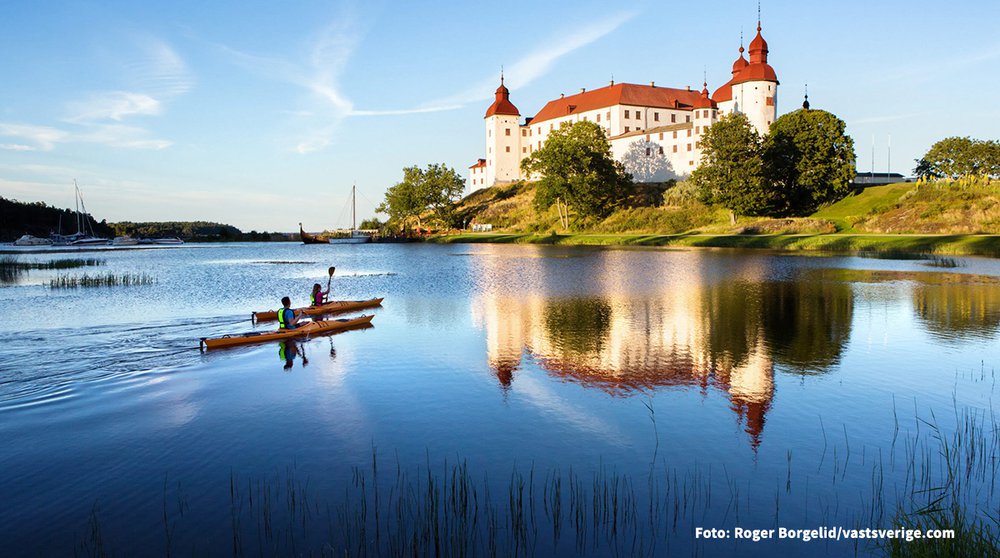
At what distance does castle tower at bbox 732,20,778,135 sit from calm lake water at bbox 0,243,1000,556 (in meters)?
87.0

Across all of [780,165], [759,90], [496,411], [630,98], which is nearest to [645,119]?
[630,98]

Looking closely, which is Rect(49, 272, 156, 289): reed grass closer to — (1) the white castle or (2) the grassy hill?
(2) the grassy hill

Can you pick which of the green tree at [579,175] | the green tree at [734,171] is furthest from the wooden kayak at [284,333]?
the green tree at [579,175]

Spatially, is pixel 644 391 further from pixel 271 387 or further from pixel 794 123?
pixel 794 123

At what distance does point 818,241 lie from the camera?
73.5m

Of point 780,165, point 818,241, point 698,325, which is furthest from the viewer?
point 780,165

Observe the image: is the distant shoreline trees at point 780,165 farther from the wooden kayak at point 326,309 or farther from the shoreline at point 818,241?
the wooden kayak at point 326,309

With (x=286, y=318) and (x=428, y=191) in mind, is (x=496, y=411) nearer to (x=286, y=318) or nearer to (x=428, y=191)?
(x=286, y=318)

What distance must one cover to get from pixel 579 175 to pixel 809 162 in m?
37.4

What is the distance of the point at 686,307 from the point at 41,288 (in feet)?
132

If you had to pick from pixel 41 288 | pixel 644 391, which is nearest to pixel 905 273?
pixel 644 391

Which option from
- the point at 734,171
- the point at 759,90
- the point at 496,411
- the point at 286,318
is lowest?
the point at 496,411

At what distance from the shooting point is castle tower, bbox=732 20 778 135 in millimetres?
111500

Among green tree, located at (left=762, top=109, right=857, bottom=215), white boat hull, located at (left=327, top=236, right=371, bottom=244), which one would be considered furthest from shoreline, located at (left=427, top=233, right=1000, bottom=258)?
white boat hull, located at (left=327, top=236, right=371, bottom=244)
